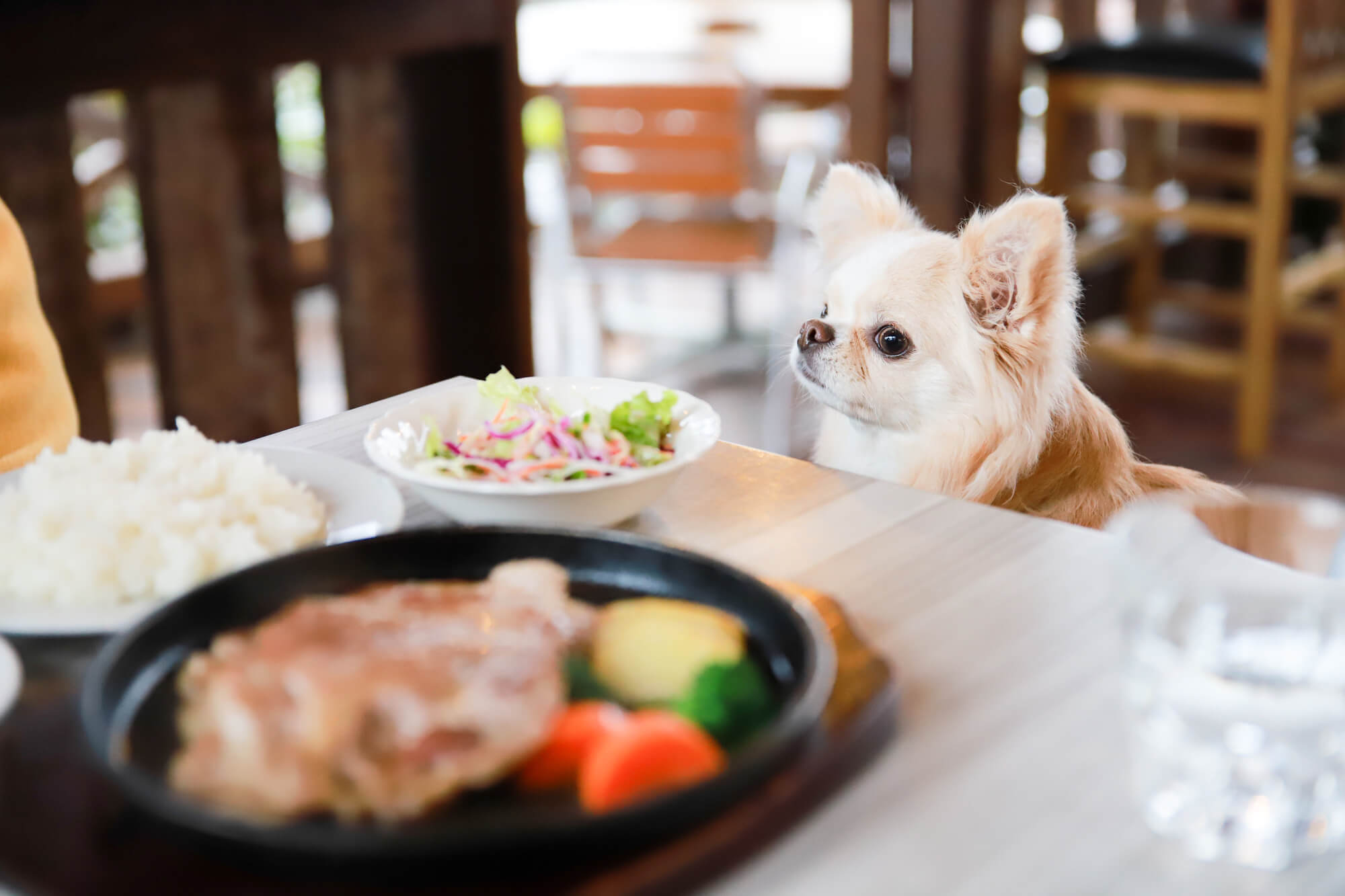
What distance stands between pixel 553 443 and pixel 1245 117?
8.56 feet

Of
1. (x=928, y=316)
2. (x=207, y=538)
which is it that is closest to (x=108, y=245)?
(x=928, y=316)

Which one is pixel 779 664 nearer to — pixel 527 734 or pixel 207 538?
pixel 527 734

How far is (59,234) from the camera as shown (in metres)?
2.22

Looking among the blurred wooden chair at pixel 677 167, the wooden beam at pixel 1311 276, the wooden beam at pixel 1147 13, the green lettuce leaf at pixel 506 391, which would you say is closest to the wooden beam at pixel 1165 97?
the wooden beam at pixel 1311 276

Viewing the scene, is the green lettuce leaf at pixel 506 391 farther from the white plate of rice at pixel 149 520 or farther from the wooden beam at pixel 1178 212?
the wooden beam at pixel 1178 212

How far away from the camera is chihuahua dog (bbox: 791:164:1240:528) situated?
136 centimetres

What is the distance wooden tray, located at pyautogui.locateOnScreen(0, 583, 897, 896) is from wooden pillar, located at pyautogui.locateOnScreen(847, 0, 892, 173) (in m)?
2.59

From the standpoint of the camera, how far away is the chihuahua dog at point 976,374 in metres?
1.36

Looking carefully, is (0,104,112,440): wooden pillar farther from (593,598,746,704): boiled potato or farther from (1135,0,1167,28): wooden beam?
(1135,0,1167,28): wooden beam

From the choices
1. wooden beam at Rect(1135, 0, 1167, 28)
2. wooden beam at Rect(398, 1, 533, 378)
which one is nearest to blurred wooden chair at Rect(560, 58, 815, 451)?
wooden beam at Rect(398, 1, 533, 378)

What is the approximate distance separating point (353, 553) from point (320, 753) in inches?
9.1

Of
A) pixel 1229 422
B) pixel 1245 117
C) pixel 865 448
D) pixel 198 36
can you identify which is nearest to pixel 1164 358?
pixel 1229 422

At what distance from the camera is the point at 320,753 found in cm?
57

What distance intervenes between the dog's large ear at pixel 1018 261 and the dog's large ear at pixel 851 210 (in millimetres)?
166
